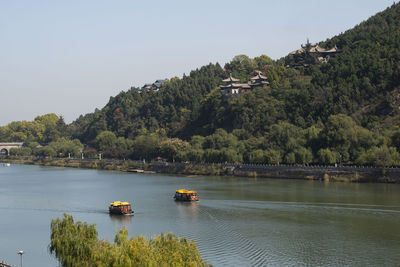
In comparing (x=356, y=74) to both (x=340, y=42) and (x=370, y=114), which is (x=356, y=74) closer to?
(x=370, y=114)

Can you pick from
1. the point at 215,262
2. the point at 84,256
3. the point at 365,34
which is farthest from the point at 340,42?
the point at 84,256

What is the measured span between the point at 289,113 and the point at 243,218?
199ft

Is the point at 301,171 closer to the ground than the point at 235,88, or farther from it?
closer to the ground

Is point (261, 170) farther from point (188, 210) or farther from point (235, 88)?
point (235, 88)

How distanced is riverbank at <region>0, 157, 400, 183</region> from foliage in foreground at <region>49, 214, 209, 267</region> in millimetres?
49402

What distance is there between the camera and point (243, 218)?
4931 cm

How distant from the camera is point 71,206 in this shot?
5919 centimetres

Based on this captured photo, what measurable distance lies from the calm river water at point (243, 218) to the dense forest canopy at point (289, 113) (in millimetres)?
10144

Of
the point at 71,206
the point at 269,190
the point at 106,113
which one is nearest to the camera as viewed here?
the point at 71,206

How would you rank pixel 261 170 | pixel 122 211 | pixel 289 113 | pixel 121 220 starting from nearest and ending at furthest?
pixel 121 220
pixel 122 211
pixel 261 170
pixel 289 113

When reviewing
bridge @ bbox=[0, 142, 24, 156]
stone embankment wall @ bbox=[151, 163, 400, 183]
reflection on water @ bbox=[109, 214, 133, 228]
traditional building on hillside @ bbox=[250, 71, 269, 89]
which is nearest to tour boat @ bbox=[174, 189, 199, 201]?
reflection on water @ bbox=[109, 214, 133, 228]

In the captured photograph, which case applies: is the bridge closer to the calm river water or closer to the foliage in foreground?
the calm river water

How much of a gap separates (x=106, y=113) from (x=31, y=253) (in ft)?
455

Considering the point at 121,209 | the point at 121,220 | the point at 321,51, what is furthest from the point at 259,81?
the point at 121,220
